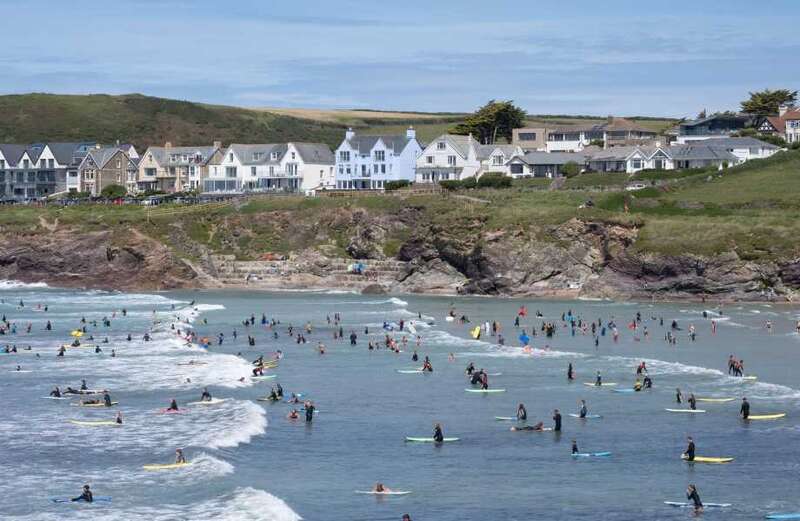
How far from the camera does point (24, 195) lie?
194 meters

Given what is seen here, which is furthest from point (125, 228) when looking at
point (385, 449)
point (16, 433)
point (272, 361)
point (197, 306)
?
point (385, 449)

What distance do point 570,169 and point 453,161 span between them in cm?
1588

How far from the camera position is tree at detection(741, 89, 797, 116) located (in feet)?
642

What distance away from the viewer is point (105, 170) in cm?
18875

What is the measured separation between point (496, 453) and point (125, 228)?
319 feet

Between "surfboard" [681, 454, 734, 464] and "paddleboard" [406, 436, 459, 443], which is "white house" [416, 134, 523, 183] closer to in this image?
"paddleboard" [406, 436, 459, 443]

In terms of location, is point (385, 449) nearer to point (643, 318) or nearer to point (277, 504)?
point (277, 504)

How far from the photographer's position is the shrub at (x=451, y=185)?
15088 centimetres

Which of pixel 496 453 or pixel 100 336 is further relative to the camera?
pixel 100 336

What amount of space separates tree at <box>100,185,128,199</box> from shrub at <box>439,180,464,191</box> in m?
50.7

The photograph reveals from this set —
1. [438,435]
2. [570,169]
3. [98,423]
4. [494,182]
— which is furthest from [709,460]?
[570,169]

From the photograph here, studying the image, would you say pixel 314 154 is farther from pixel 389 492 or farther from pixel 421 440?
pixel 389 492

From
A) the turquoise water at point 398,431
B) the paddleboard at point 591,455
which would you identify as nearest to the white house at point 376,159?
the turquoise water at point 398,431

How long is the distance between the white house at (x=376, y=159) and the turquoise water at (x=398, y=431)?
71532mm
